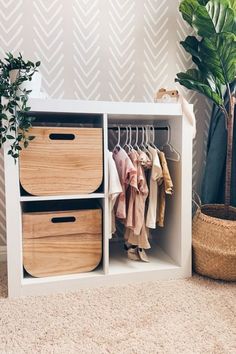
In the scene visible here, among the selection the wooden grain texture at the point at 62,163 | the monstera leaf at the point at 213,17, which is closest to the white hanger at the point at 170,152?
the wooden grain texture at the point at 62,163

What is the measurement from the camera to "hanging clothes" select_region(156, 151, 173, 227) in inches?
55.7

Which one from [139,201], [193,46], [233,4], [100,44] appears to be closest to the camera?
[139,201]

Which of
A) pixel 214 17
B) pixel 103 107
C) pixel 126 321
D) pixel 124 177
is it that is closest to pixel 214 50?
pixel 214 17

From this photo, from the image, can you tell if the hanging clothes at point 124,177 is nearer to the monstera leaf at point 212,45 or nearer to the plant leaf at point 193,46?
the monstera leaf at point 212,45

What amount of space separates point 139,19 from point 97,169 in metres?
1.09

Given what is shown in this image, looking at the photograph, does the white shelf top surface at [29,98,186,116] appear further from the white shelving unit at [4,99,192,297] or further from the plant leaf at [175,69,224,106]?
the plant leaf at [175,69,224,106]

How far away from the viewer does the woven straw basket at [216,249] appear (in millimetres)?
1384

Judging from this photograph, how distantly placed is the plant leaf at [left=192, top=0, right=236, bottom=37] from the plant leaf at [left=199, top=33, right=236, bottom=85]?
4 centimetres

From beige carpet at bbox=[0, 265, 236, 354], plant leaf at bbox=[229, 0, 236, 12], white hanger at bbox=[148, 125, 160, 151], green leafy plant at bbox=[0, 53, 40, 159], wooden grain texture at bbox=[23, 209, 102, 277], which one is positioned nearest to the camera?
beige carpet at bbox=[0, 265, 236, 354]

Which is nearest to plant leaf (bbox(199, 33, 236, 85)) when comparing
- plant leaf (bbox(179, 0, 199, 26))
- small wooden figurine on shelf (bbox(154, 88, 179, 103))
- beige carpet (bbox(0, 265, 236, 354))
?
plant leaf (bbox(179, 0, 199, 26))

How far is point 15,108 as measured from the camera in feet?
3.98

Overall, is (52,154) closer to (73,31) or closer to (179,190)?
(179,190)

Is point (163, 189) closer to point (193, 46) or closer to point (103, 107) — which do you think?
point (103, 107)

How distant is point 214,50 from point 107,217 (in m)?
1.00
